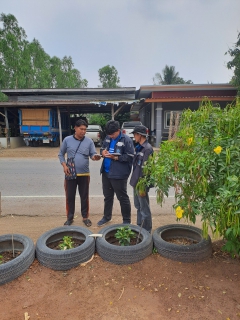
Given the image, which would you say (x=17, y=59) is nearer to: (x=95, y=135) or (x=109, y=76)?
(x=95, y=135)

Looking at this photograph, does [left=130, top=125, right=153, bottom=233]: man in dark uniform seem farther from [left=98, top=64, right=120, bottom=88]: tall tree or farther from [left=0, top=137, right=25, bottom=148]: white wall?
[left=98, top=64, right=120, bottom=88]: tall tree

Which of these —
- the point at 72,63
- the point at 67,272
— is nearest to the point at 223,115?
the point at 67,272

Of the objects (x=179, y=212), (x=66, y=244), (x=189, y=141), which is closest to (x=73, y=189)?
(x=66, y=244)

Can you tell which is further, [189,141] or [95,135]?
[95,135]

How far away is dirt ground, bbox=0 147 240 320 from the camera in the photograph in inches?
76.6

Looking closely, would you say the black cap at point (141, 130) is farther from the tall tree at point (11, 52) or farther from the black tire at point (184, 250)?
the tall tree at point (11, 52)

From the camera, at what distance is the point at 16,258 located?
2408 mm

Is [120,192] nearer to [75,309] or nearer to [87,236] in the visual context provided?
[87,236]

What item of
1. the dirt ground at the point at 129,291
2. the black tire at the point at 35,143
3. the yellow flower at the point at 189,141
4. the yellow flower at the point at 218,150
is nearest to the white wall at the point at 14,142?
the black tire at the point at 35,143

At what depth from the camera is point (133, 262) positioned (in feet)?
8.46

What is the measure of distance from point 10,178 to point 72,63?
1752 inches

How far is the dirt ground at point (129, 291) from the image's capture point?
6.38ft

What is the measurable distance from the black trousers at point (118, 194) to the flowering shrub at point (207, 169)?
3.99ft

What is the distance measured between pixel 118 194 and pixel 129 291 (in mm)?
1664
